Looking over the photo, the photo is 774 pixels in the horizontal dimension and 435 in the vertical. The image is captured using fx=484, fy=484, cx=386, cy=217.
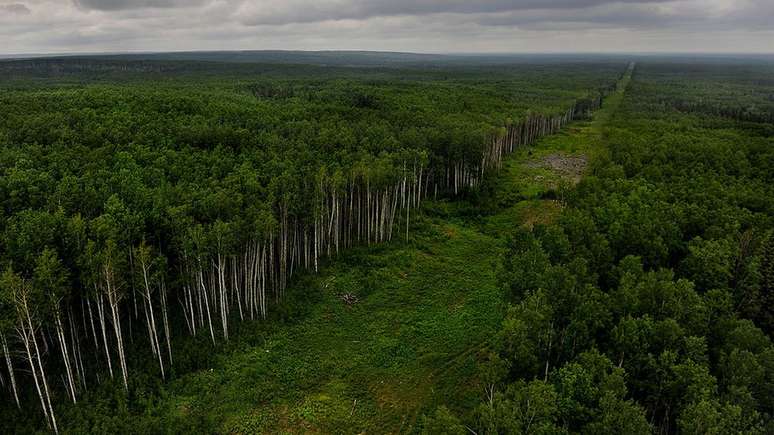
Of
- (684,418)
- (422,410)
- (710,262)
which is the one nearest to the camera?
(684,418)

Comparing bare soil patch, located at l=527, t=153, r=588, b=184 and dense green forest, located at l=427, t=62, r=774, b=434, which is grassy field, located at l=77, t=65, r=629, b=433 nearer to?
dense green forest, located at l=427, t=62, r=774, b=434

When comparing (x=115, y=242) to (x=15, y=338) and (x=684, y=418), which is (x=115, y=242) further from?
(x=684, y=418)

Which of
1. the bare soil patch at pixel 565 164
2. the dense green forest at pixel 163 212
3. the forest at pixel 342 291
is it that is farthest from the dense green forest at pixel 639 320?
the bare soil patch at pixel 565 164

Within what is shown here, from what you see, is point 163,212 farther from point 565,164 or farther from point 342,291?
point 565,164

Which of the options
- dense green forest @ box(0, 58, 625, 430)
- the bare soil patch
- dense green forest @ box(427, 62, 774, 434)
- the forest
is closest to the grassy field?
the forest

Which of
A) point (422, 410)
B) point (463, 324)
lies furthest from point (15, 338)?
point (463, 324)

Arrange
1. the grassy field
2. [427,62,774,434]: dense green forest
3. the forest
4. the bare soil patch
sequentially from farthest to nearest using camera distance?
the bare soil patch
the grassy field
the forest
[427,62,774,434]: dense green forest
